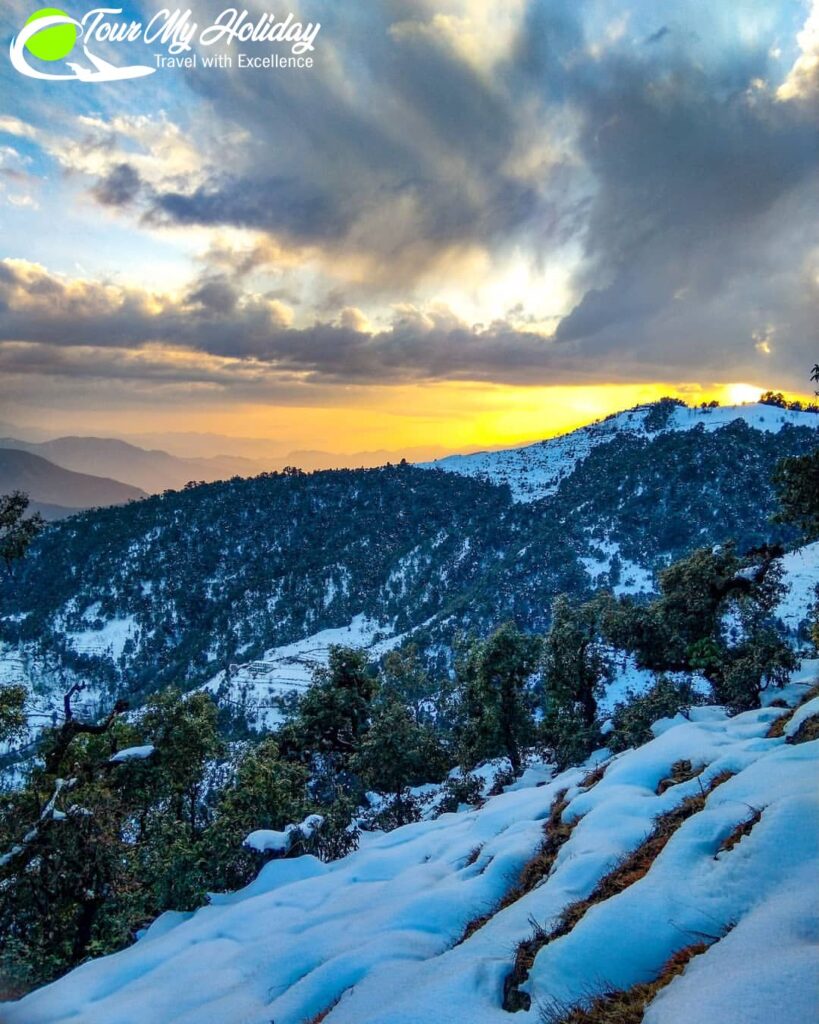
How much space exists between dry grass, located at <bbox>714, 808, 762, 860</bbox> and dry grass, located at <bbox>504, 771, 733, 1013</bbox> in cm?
111

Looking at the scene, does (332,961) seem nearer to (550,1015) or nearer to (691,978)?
(550,1015)

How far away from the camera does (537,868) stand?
41.1 ft

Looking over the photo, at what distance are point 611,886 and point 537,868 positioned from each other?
10.0 feet

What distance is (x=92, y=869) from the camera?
18000 millimetres

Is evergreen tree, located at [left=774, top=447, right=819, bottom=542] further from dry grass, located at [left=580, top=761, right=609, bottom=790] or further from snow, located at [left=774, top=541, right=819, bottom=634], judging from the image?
snow, located at [left=774, top=541, right=819, bottom=634]

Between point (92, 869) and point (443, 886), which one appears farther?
point (92, 869)

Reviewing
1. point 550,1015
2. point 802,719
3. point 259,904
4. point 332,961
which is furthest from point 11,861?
point 802,719

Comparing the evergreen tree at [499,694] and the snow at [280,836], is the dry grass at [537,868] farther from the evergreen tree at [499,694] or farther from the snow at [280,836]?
the evergreen tree at [499,694]

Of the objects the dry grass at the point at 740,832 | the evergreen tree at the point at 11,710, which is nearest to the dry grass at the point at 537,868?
the dry grass at the point at 740,832

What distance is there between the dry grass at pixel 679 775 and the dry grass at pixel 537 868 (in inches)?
96.9

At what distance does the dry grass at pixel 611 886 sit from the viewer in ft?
26.5

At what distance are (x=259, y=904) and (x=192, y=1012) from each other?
483 cm

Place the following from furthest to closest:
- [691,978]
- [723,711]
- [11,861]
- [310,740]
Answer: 1. [310,740]
2. [723,711]
3. [11,861]
4. [691,978]

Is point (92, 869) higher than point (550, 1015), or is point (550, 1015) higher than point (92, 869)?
point (550, 1015)
